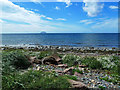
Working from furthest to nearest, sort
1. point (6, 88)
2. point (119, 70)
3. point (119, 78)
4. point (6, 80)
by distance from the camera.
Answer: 1. point (119, 70)
2. point (119, 78)
3. point (6, 80)
4. point (6, 88)

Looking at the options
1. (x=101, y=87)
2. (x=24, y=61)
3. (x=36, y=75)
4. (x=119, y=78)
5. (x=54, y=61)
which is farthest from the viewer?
(x=54, y=61)

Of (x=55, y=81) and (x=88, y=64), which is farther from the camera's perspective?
(x=88, y=64)

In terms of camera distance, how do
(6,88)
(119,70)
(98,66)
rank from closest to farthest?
(6,88), (119,70), (98,66)

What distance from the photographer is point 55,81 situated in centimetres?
466

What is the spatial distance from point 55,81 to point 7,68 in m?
3.20

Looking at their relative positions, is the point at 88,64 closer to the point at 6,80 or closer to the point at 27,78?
the point at 27,78

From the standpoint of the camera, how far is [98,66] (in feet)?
28.8

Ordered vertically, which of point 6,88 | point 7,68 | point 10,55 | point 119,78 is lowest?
point 119,78

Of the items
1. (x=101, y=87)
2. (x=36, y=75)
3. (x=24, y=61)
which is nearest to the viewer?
(x=101, y=87)

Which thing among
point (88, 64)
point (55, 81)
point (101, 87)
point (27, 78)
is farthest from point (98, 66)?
point (27, 78)

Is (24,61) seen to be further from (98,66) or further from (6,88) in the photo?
(98,66)

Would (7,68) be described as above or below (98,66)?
above

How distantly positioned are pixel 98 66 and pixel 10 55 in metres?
7.63

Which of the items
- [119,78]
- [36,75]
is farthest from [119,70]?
[36,75]
